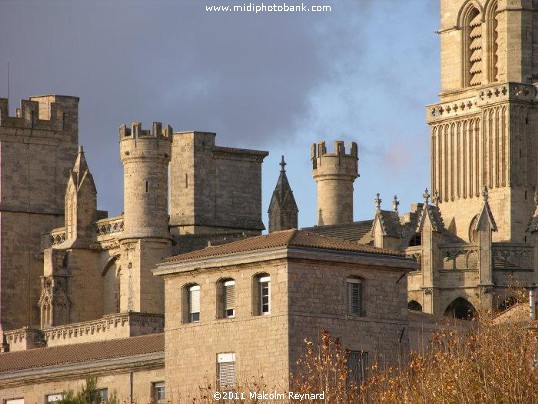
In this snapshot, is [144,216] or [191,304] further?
[144,216]

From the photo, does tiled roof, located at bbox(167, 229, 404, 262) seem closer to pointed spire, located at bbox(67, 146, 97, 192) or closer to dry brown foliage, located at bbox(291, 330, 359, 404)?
dry brown foliage, located at bbox(291, 330, 359, 404)

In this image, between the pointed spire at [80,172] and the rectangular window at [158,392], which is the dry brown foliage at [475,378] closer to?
the rectangular window at [158,392]

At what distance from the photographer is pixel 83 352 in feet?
262

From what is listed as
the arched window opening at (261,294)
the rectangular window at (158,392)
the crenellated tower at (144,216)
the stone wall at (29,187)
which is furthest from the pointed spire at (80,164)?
the arched window opening at (261,294)

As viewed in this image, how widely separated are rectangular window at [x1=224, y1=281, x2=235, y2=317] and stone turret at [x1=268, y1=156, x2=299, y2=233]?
93.3 feet

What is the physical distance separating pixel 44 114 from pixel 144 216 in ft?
40.7

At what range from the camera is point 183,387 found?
2795 inches

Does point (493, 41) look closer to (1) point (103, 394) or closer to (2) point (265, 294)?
(1) point (103, 394)

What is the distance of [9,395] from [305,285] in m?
12.4

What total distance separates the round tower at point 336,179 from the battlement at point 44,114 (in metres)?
9.89

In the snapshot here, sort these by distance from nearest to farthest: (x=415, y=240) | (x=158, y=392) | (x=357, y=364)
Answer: (x=357, y=364)
(x=158, y=392)
(x=415, y=240)

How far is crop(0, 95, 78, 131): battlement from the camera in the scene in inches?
4129

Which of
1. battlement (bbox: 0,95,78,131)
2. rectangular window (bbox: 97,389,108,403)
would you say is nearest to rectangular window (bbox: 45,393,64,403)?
rectangular window (bbox: 97,389,108,403)

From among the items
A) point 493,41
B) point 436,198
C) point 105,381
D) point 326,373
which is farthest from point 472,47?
point 326,373
